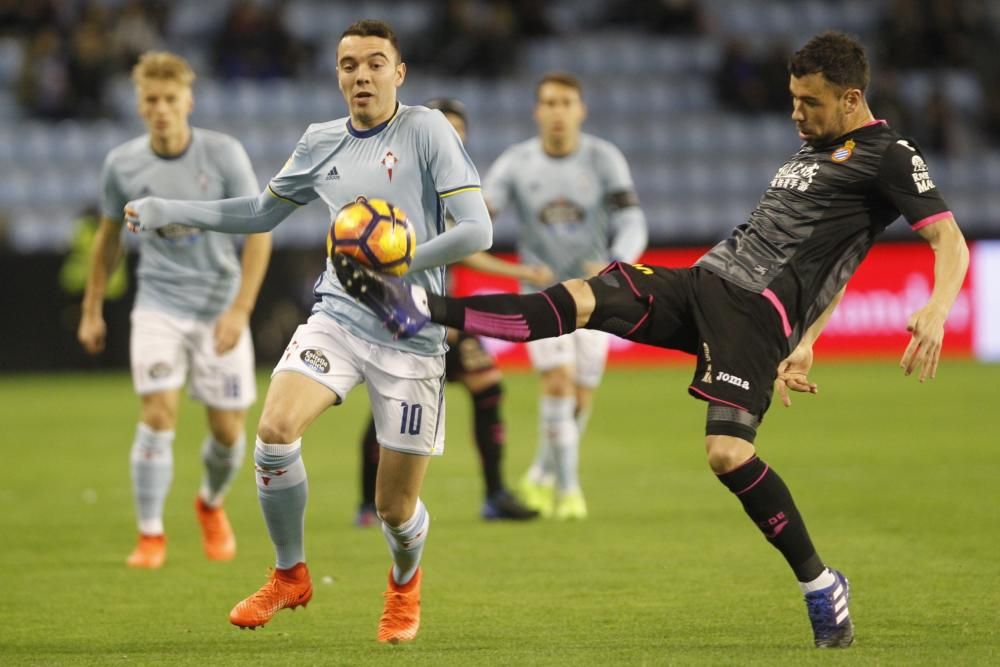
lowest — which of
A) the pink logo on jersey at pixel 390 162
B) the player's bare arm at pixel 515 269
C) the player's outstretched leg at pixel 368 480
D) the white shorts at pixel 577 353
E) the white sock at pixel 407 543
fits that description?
the player's outstretched leg at pixel 368 480

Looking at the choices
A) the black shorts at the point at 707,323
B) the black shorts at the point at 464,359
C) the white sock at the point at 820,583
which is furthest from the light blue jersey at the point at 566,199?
the white sock at the point at 820,583

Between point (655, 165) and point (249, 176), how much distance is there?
1531 cm

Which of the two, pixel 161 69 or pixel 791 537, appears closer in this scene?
pixel 791 537

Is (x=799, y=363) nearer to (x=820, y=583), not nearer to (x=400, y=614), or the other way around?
(x=820, y=583)

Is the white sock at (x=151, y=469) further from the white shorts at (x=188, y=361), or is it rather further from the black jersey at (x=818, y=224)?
the black jersey at (x=818, y=224)

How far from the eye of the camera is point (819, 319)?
5.66 meters

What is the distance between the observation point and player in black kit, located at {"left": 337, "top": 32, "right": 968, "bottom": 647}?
17.0 ft

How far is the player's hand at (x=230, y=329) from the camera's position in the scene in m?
7.63

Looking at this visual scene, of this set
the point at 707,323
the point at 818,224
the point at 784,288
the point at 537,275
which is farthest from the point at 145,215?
the point at 537,275

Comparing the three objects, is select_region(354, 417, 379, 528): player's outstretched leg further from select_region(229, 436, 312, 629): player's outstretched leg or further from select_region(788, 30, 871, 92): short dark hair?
select_region(788, 30, 871, 92): short dark hair

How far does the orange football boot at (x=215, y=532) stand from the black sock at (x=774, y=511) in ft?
11.3

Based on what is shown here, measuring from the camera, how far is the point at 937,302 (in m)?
5.02

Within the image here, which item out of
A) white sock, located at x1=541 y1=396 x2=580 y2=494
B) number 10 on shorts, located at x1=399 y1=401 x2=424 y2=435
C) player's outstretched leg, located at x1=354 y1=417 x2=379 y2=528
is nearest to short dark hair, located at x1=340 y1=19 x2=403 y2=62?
number 10 on shorts, located at x1=399 y1=401 x2=424 y2=435

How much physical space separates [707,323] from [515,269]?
366cm
